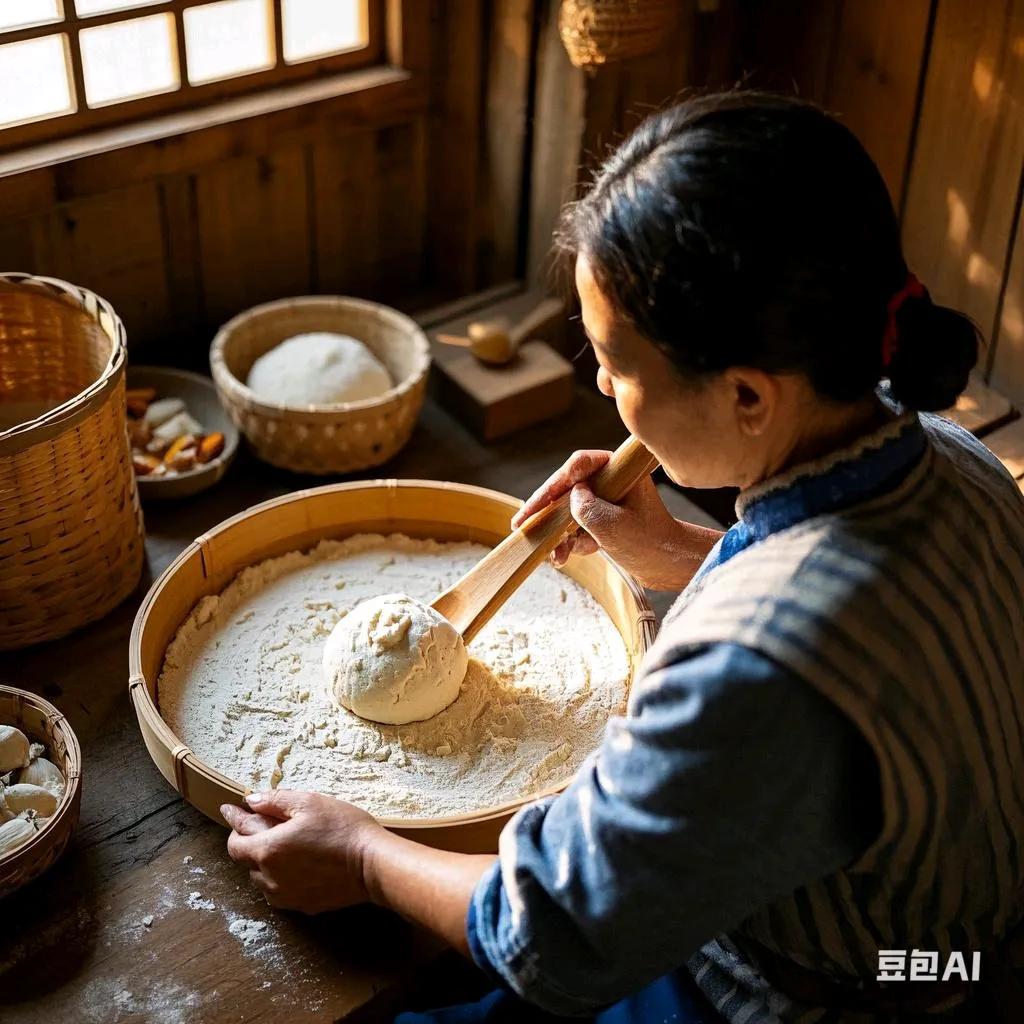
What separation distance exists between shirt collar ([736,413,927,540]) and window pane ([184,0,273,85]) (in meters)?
1.30

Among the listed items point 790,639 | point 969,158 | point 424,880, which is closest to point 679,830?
point 790,639

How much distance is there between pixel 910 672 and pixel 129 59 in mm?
1480

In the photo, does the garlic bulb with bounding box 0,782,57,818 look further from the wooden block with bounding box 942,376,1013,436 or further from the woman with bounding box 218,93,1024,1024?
the wooden block with bounding box 942,376,1013,436

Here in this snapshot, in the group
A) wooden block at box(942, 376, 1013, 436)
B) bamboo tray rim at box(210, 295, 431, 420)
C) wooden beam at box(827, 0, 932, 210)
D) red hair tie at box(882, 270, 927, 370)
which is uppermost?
red hair tie at box(882, 270, 927, 370)

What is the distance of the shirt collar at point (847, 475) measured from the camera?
98 cm

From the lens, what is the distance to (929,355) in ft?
3.17

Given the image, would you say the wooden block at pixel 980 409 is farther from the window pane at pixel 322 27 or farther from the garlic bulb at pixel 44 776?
the garlic bulb at pixel 44 776

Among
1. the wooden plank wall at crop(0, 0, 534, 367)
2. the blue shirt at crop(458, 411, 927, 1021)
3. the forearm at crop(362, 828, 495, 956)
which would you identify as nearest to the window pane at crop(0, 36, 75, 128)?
the wooden plank wall at crop(0, 0, 534, 367)

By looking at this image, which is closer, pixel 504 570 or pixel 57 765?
pixel 57 765

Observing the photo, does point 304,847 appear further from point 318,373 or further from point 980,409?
point 980,409

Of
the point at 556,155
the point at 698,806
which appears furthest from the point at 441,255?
the point at 698,806

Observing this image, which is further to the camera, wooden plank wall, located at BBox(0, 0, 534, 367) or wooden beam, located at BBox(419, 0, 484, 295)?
wooden beam, located at BBox(419, 0, 484, 295)

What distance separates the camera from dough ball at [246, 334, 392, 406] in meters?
1.83

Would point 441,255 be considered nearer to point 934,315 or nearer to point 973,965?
point 934,315
